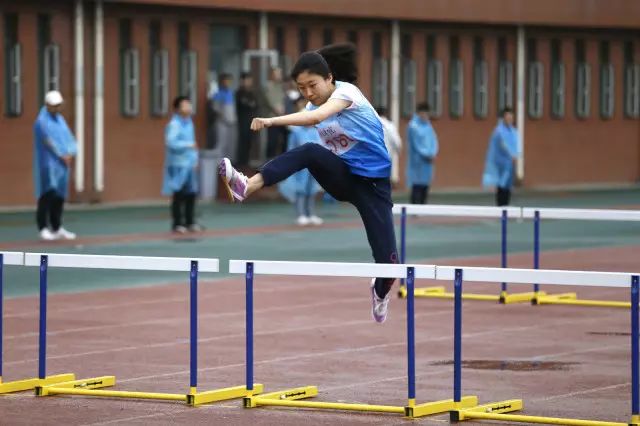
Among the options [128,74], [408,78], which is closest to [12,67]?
[128,74]

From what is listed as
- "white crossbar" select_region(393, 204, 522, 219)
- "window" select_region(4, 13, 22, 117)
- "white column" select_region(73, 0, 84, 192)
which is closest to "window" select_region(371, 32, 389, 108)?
"white column" select_region(73, 0, 84, 192)

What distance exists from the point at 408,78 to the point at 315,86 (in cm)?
2995

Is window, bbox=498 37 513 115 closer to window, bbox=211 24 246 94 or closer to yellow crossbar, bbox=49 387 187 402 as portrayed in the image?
window, bbox=211 24 246 94

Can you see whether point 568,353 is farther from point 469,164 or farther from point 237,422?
point 469,164

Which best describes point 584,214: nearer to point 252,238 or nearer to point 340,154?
point 340,154

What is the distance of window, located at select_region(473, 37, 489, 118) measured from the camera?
139 ft

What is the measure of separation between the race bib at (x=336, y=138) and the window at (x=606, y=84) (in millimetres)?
35494

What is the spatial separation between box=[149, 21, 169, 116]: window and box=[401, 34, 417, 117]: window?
7.01m

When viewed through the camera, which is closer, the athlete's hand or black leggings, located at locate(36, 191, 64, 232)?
the athlete's hand

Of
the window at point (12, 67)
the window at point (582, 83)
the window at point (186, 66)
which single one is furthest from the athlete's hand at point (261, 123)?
the window at point (582, 83)

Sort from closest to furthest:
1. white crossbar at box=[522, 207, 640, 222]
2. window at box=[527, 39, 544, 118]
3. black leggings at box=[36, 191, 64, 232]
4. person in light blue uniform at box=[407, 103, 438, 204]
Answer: white crossbar at box=[522, 207, 640, 222]
black leggings at box=[36, 191, 64, 232]
person in light blue uniform at box=[407, 103, 438, 204]
window at box=[527, 39, 544, 118]

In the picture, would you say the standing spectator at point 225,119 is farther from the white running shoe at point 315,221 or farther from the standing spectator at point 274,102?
the white running shoe at point 315,221

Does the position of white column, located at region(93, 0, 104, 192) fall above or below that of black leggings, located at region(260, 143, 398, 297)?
above

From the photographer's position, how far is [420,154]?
3106 cm
